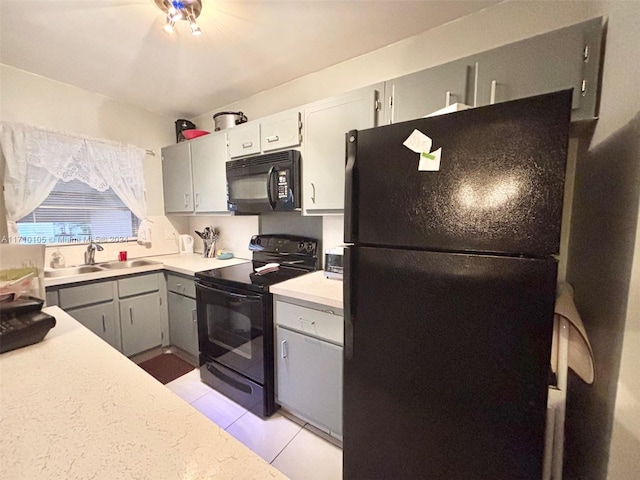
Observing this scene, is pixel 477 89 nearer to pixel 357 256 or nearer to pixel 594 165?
pixel 594 165

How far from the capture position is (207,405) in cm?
185

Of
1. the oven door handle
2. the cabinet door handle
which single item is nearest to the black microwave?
the oven door handle

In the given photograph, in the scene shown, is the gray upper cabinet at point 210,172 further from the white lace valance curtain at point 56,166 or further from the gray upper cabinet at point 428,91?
the gray upper cabinet at point 428,91

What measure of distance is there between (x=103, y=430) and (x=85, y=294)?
198 cm

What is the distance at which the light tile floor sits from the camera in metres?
1.42

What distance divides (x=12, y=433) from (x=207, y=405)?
1564 millimetres

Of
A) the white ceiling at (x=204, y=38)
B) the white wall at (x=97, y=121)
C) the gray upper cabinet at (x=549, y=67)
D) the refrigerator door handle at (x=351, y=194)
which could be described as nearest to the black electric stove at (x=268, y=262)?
the refrigerator door handle at (x=351, y=194)

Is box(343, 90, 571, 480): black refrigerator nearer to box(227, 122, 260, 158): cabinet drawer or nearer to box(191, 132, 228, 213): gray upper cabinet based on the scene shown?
box(227, 122, 260, 158): cabinet drawer

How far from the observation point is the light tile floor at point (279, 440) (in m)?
1.42

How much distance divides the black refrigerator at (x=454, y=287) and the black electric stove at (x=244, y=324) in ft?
2.30

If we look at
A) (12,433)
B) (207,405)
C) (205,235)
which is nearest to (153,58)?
(205,235)

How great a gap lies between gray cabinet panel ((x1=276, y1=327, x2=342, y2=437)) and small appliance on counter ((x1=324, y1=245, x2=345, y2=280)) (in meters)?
0.44

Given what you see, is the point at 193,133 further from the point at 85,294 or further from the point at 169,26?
the point at 85,294

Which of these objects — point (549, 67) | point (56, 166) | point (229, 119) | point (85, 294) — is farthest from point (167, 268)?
point (549, 67)
